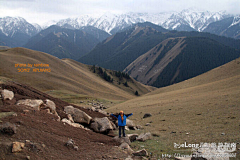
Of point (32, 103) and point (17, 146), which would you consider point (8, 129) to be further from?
Result: point (32, 103)

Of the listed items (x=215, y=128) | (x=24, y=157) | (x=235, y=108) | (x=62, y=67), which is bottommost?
(x=24, y=157)

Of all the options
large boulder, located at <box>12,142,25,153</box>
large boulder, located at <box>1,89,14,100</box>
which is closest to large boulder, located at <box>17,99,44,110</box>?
large boulder, located at <box>1,89,14,100</box>

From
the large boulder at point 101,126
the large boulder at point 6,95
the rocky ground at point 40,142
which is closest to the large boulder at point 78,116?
the large boulder at point 101,126

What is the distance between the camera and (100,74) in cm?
15888

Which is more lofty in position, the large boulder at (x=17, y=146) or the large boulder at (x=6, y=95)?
the large boulder at (x=6, y=95)

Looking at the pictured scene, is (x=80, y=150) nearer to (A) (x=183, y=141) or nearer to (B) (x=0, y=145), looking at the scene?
(B) (x=0, y=145)

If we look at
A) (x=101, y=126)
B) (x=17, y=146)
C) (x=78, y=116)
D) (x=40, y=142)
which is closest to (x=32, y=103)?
(x=78, y=116)

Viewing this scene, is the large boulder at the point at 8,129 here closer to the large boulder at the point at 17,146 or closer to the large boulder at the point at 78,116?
the large boulder at the point at 17,146

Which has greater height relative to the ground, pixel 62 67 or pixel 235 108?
pixel 62 67

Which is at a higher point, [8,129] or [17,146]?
[8,129]

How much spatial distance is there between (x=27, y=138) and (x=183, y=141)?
11.4m

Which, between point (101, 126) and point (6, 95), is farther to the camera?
point (101, 126)

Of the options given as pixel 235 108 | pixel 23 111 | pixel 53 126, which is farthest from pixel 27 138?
pixel 235 108

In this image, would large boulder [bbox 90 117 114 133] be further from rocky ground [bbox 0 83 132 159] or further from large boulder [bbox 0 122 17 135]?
large boulder [bbox 0 122 17 135]
